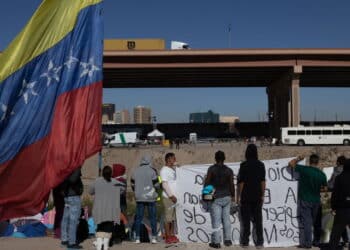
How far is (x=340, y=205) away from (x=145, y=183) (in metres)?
3.34

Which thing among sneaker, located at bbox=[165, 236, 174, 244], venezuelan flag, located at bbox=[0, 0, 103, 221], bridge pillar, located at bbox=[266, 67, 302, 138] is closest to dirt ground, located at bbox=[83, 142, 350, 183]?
bridge pillar, located at bbox=[266, 67, 302, 138]

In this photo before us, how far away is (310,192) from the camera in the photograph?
8.98m

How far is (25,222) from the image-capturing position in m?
10.5

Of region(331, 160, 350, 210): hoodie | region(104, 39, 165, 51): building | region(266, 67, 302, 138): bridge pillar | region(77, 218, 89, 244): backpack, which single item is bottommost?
region(77, 218, 89, 244): backpack

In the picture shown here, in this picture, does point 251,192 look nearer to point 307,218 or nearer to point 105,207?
point 307,218

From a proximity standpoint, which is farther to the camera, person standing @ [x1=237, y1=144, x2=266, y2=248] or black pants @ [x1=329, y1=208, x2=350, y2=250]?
person standing @ [x1=237, y1=144, x2=266, y2=248]

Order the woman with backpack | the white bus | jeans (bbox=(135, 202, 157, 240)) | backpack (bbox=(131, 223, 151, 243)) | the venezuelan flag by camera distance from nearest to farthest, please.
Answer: the venezuelan flag, the woman with backpack, jeans (bbox=(135, 202, 157, 240)), backpack (bbox=(131, 223, 151, 243)), the white bus

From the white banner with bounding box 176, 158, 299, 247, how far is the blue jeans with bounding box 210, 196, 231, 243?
501 mm

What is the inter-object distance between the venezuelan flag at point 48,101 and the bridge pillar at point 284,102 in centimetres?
5424

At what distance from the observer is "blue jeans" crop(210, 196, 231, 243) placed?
9.03 m

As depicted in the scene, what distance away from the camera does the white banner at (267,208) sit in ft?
31.2

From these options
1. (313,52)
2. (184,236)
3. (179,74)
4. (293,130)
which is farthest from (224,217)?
(179,74)

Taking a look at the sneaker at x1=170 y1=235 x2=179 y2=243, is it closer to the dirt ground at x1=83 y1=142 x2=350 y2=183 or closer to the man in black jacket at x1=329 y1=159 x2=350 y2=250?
the man in black jacket at x1=329 y1=159 x2=350 y2=250

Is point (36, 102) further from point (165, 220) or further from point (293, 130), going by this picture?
point (293, 130)
